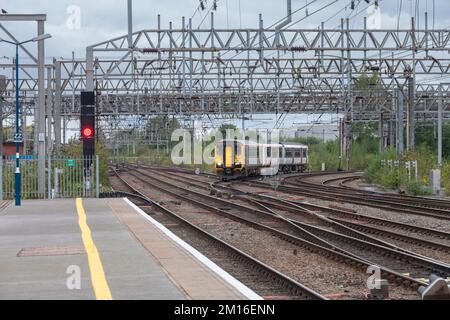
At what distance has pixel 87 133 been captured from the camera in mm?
26969

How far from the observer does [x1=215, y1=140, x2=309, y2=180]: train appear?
164ft

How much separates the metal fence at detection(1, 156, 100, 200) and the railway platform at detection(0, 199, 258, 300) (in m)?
8.92

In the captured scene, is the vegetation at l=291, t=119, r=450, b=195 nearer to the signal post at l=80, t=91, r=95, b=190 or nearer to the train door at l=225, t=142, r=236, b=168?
the train door at l=225, t=142, r=236, b=168

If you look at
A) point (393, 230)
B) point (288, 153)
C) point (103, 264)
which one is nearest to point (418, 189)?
point (393, 230)

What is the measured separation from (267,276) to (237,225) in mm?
9124

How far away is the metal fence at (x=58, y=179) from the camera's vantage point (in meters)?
28.2

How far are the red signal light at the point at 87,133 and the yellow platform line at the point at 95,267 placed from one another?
31.2ft

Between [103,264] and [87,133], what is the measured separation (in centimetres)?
1622

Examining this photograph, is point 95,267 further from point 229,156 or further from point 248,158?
point 248,158

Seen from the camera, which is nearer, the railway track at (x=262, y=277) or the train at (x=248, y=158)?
the railway track at (x=262, y=277)

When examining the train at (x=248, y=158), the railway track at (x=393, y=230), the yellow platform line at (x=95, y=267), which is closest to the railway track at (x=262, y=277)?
the yellow platform line at (x=95, y=267)

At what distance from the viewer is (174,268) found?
1086cm

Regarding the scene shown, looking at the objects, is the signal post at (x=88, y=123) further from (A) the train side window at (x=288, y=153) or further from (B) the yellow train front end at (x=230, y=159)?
(A) the train side window at (x=288, y=153)

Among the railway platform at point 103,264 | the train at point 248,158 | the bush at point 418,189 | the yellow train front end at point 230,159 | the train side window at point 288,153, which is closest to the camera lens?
the railway platform at point 103,264
